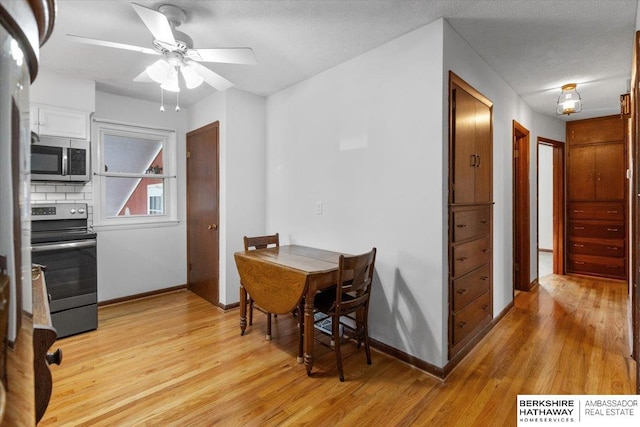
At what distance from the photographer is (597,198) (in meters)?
4.48

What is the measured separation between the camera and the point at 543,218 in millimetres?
6582

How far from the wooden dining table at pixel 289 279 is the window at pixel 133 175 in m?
1.89

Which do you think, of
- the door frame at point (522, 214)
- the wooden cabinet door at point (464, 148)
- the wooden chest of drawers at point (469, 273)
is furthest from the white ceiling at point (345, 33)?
the wooden chest of drawers at point (469, 273)

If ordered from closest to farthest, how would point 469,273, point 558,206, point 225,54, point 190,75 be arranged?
point 225,54
point 190,75
point 469,273
point 558,206

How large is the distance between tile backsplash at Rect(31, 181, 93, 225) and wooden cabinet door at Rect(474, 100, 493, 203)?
3761mm

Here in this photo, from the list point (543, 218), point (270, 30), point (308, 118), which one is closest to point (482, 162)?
point (308, 118)

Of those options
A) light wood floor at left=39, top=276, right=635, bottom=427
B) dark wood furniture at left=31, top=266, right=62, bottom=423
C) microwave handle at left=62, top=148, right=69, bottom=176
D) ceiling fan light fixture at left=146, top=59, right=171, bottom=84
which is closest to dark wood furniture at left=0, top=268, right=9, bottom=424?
dark wood furniture at left=31, top=266, right=62, bottom=423

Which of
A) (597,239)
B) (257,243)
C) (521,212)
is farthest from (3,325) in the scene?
(597,239)

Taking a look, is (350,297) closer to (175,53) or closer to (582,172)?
(175,53)

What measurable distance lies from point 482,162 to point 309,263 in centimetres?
169

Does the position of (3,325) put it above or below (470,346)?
above

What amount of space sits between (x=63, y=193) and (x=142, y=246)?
0.96 m

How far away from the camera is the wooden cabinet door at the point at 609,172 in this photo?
4.32 m

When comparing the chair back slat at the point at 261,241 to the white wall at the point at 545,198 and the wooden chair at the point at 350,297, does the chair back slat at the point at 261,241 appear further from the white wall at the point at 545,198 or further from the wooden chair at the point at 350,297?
the white wall at the point at 545,198
